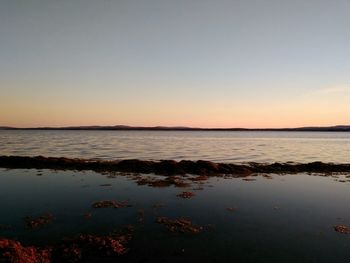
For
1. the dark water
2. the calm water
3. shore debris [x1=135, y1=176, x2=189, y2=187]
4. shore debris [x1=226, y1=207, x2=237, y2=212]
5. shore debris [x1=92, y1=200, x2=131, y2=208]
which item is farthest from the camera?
the calm water

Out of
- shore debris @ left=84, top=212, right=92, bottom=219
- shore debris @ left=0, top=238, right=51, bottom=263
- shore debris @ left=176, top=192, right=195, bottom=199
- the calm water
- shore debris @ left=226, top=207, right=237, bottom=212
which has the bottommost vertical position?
the calm water

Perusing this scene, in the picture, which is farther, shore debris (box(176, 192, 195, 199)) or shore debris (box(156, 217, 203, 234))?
shore debris (box(176, 192, 195, 199))

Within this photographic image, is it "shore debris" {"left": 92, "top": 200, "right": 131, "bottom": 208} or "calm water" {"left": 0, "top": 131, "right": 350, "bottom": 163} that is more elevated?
"shore debris" {"left": 92, "top": 200, "right": 131, "bottom": 208}

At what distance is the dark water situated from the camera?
41.1 feet

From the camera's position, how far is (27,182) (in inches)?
1048

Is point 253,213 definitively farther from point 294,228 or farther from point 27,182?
point 27,182

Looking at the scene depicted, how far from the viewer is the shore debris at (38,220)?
15.0 meters

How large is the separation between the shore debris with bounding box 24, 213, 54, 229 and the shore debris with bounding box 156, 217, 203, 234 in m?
5.43

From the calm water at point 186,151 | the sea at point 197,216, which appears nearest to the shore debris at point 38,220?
the sea at point 197,216

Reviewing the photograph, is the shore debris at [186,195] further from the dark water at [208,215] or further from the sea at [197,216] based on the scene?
the dark water at [208,215]

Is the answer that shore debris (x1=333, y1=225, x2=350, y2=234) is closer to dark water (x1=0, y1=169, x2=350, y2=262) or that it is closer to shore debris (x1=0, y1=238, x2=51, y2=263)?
dark water (x1=0, y1=169, x2=350, y2=262)

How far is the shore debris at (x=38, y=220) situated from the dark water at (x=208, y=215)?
0.29 metres

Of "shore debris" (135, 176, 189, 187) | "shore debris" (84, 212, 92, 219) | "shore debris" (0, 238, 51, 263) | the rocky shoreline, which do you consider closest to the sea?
"shore debris" (84, 212, 92, 219)

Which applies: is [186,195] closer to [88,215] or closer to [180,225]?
[180,225]
